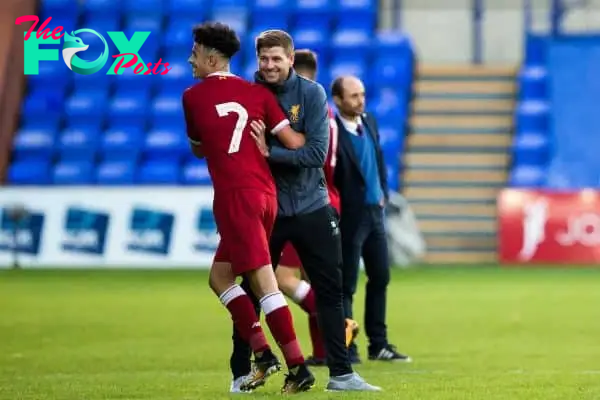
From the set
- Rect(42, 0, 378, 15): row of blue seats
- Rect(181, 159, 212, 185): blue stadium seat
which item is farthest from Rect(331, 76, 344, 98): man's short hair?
Rect(42, 0, 378, 15): row of blue seats

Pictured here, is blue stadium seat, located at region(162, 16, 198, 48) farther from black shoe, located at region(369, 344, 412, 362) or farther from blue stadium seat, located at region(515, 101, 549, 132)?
black shoe, located at region(369, 344, 412, 362)

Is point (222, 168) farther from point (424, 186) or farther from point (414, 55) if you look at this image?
point (414, 55)

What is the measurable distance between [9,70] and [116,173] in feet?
9.06

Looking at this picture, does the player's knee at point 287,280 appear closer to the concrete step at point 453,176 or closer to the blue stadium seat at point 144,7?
the concrete step at point 453,176

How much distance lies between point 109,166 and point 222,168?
57.9 ft

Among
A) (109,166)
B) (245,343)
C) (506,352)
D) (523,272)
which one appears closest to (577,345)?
(506,352)

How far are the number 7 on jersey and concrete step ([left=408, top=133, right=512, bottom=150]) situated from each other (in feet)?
57.9

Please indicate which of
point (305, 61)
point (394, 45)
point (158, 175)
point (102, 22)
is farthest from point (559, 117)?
point (305, 61)

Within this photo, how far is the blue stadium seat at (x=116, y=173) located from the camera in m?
24.5

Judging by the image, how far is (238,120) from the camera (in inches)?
290

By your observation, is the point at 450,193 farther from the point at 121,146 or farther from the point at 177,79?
the point at 121,146

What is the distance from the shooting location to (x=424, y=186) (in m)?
24.2

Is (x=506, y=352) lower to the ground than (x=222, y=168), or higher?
lower

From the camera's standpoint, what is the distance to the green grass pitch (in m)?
7.97
